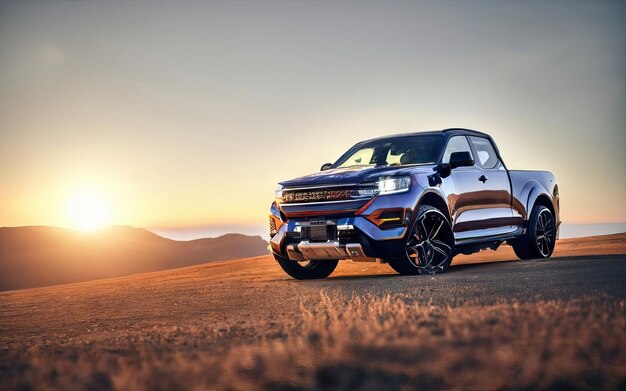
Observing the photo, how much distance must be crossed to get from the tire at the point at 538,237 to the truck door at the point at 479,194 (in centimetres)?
67

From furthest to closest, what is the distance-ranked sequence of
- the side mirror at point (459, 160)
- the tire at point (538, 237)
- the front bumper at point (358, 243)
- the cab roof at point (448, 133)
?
the tire at point (538, 237)
the cab roof at point (448, 133)
the side mirror at point (459, 160)
the front bumper at point (358, 243)

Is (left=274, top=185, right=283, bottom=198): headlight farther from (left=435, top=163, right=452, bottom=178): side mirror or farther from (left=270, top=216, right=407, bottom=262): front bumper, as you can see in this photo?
(left=435, top=163, right=452, bottom=178): side mirror

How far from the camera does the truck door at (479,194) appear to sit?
9.68 m

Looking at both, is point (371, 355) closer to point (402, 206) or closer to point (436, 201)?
point (402, 206)

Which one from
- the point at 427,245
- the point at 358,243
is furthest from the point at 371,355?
the point at 427,245

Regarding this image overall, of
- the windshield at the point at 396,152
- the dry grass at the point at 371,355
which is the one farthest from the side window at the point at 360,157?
the dry grass at the point at 371,355

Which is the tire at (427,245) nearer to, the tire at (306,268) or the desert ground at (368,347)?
the tire at (306,268)

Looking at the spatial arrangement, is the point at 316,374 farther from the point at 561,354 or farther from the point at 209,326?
the point at 209,326

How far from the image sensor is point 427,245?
9.03m

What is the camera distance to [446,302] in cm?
532

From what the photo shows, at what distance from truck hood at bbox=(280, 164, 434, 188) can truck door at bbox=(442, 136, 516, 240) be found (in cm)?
77

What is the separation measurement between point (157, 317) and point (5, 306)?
4.72 m

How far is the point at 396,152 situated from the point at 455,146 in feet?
3.03

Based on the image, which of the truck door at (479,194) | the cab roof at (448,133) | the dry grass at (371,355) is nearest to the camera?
the dry grass at (371,355)
